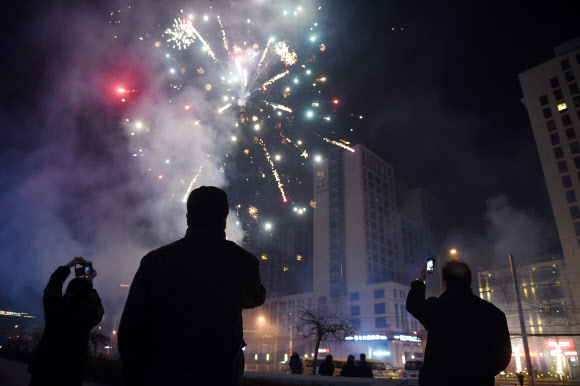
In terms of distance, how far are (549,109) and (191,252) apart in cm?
7351

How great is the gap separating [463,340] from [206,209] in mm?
2263

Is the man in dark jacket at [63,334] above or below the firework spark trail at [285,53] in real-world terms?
below

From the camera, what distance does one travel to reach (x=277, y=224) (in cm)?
10525

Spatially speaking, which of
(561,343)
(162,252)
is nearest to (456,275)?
(162,252)

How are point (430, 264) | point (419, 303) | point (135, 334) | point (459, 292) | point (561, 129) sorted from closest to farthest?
1. point (135, 334)
2. point (459, 292)
3. point (419, 303)
4. point (430, 264)
5. point (561, 129)

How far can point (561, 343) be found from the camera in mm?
48469

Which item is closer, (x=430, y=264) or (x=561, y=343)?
(x=430, y=264)

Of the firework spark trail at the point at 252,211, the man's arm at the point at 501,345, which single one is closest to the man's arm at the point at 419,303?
the man's arm at the point at 501,345

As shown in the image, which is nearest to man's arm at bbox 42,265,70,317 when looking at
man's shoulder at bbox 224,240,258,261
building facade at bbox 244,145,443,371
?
man's shoulder at bbox 224,240,258,261

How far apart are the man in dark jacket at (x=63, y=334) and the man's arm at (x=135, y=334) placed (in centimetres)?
233

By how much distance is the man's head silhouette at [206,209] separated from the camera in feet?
6.72

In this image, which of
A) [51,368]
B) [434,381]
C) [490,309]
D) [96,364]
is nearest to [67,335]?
[51,368]

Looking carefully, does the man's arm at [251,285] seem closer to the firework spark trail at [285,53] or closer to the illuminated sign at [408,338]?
the firework spark trail at [285,53]

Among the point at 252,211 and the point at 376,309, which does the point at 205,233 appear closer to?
the point at 252,211
